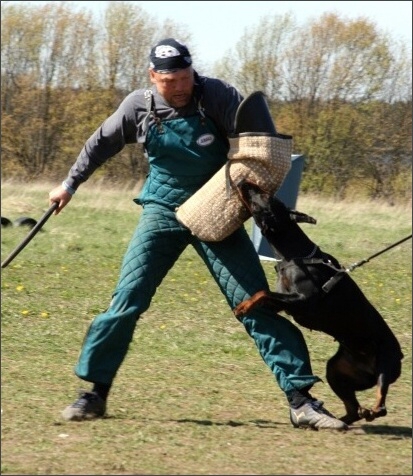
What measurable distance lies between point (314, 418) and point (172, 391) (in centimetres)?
111

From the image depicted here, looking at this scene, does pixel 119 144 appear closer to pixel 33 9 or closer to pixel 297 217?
pixel 297 217

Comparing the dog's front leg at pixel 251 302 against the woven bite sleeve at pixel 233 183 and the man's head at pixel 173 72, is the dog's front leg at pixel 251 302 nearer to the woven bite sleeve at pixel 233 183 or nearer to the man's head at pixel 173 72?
the woven bite sleeve at pixel 233 183

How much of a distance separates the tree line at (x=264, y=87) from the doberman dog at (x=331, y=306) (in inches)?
940

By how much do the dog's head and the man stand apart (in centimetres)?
23

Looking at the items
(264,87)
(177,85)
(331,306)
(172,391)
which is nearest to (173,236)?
(177,85)

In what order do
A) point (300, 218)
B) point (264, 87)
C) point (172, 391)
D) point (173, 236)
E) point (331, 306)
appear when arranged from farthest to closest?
1. point (264, 87)
2. point (172, 391)
3. point (173, 236)
4. point (300, 218)
5. point (331, 306)

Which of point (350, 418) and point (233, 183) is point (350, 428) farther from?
point (233, 183)

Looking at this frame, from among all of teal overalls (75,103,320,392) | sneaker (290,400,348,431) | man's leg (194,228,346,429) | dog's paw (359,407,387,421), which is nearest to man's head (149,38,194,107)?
teal overalls (75,103,320,392)

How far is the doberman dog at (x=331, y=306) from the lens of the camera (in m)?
5.12

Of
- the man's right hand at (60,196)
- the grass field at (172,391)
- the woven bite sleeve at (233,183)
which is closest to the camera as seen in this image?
the grass field at (172,391)

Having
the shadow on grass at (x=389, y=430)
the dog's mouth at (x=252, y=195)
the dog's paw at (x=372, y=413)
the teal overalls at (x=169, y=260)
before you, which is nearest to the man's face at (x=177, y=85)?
the teal overalls at (x=169, y=260)

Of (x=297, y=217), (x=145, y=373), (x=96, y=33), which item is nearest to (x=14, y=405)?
(x=145, y=373)

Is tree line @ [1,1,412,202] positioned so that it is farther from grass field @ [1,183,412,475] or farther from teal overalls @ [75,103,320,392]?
teal overalls @ [75,103,320,392]

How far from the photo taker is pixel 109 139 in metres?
5.40
